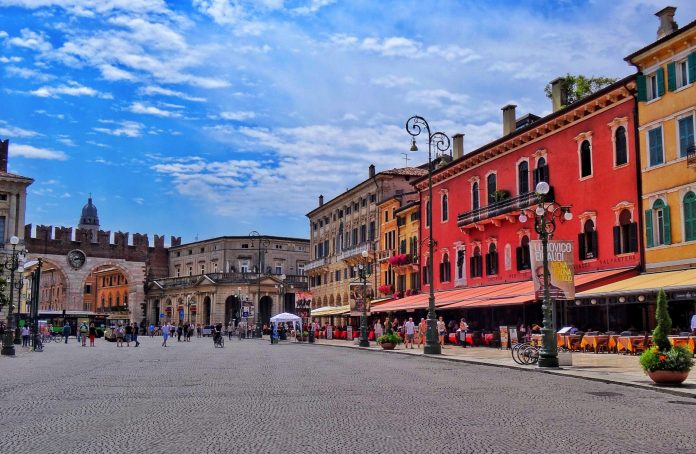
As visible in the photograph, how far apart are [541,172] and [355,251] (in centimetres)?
2755

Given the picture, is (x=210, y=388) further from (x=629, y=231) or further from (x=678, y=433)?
(x=629, y=231)

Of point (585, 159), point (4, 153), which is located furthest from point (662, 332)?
point (4, 153)

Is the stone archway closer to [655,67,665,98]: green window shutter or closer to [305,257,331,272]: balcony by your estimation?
[305,257,331,272]: balcony

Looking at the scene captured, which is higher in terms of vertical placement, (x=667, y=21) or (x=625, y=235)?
(x=667, y=21)

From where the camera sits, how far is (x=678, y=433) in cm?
926

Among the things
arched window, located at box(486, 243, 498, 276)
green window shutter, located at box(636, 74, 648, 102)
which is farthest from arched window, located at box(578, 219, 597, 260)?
arched window, located at box(486, 243, 498, 276)

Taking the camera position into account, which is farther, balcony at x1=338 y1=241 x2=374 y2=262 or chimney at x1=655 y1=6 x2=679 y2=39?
balcony at x1=338 y1=241 x2=374 y2=262

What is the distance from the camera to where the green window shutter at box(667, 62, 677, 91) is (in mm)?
26828

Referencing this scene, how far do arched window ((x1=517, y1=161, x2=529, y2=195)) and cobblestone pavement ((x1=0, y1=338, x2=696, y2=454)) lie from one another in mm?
18852

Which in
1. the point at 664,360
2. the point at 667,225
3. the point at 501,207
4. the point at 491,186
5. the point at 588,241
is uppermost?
the point at 491,186

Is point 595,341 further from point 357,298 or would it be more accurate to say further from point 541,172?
point 357,298

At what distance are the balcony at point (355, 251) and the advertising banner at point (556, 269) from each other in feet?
111

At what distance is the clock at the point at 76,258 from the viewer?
8250 cm

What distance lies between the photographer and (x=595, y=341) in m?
27.5
